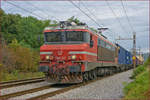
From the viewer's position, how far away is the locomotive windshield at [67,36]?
1293 cm

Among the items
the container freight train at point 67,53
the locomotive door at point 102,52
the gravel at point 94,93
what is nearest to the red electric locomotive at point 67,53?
the container freight train at point 67,53

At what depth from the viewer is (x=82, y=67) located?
12.1 meters

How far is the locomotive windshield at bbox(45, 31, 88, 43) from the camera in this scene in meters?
12.9

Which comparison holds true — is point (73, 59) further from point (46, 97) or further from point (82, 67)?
point (46, 97)

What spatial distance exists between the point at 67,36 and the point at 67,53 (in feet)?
3.98

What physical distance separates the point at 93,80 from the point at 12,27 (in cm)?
3036

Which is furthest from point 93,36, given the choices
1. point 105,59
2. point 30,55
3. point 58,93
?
point 30,55

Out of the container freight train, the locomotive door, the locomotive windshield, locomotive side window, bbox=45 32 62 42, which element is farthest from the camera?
the locomotive door

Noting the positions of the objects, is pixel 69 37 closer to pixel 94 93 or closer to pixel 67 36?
pixel 67 36

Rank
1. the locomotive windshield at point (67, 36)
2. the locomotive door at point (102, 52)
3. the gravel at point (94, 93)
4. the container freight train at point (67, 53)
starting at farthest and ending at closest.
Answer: the locomotive door at point (102, 52) → the locomotive windshield at point (67, 36) → the container freight train at point (67, 53) → the gravel at point (94, 93)

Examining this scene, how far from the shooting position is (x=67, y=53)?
12.3 m

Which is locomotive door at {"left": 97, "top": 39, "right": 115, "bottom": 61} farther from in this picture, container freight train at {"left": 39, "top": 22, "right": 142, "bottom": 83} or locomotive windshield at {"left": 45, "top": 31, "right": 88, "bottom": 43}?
locomotive windshield at {"left": 45, "top": 31, "right": 88, "bottom": 43}

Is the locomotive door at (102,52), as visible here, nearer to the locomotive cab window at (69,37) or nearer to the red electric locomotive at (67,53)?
the red electric locomotive at (67,53)

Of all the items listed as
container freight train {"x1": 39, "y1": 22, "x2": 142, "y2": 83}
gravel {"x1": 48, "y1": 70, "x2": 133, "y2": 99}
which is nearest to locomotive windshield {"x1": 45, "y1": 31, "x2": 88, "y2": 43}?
container freight train {"x1": 39, "y1": 22, "x2": 142, "y2": 83}
